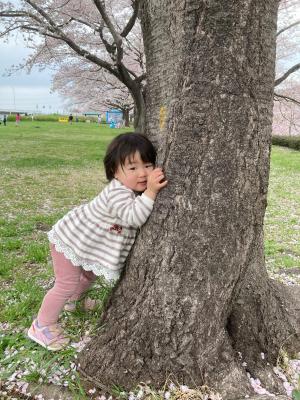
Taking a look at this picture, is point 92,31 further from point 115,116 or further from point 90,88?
point 115,116

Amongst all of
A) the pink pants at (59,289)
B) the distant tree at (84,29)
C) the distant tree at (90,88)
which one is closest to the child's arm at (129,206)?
the pink pants at (59,289)

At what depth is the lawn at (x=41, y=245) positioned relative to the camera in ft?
8.56

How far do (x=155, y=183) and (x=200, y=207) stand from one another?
0.97ft

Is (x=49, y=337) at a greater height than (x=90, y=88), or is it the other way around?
(x=90, y=88)

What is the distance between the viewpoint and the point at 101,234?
273 cm

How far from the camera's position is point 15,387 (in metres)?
2.48

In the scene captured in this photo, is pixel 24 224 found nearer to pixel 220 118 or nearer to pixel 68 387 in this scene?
pixel 68 387

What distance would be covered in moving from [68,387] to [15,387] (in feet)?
1.08

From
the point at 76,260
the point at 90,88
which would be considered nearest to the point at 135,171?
the point at 76,260

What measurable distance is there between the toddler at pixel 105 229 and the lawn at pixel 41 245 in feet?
0.62

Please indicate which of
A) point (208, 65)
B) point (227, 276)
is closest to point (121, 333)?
point (227, 276)

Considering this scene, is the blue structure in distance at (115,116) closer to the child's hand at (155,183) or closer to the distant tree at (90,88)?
the distant tree at (90,88)

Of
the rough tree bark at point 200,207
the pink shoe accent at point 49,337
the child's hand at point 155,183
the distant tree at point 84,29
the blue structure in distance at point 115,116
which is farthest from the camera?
the blue structure in distance at point 115,116

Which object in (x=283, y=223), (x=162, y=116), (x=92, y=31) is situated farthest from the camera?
(x=92, y=31)
